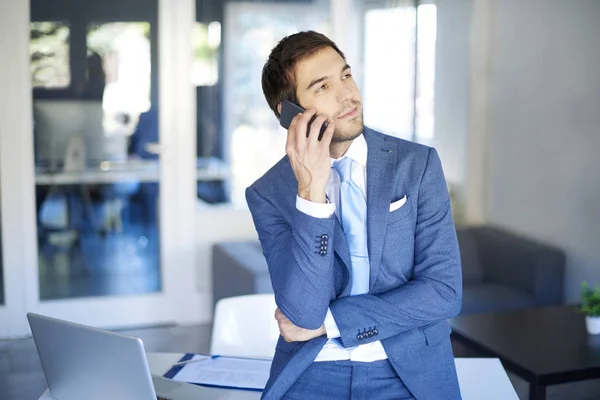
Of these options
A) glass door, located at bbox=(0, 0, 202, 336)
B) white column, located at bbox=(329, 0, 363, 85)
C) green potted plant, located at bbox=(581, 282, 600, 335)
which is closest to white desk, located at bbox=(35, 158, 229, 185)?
glass door, located at bbox=(0, 0, 202, 336)

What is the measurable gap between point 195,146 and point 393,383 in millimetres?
3899

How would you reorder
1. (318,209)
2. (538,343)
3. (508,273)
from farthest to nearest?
1. (508,273)
2. (538,343)
3. (318,209)

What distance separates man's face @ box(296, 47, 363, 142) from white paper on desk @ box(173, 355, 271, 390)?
0.74 metres

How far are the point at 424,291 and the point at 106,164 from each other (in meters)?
3.90

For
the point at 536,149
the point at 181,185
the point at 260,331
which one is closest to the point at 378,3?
the point at 536,149

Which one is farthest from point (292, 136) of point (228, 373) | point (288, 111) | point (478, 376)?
point (478, 376)

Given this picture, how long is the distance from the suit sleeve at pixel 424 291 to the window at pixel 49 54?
384 cm

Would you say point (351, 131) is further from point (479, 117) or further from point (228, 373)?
point (479, 117)

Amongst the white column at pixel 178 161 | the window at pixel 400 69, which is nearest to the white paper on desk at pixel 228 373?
the white column at pixel 178 161

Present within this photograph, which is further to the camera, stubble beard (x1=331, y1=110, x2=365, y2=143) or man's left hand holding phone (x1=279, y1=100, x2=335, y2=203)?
stubble beard (x1=331, y1=110, x2=365, y2=143)

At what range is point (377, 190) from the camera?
73.9 inches

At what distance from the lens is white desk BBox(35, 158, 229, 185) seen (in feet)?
17.3

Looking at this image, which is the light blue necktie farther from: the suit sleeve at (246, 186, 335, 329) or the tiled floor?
the tiled floor

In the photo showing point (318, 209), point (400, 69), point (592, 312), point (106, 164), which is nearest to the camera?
point (318, 209)
